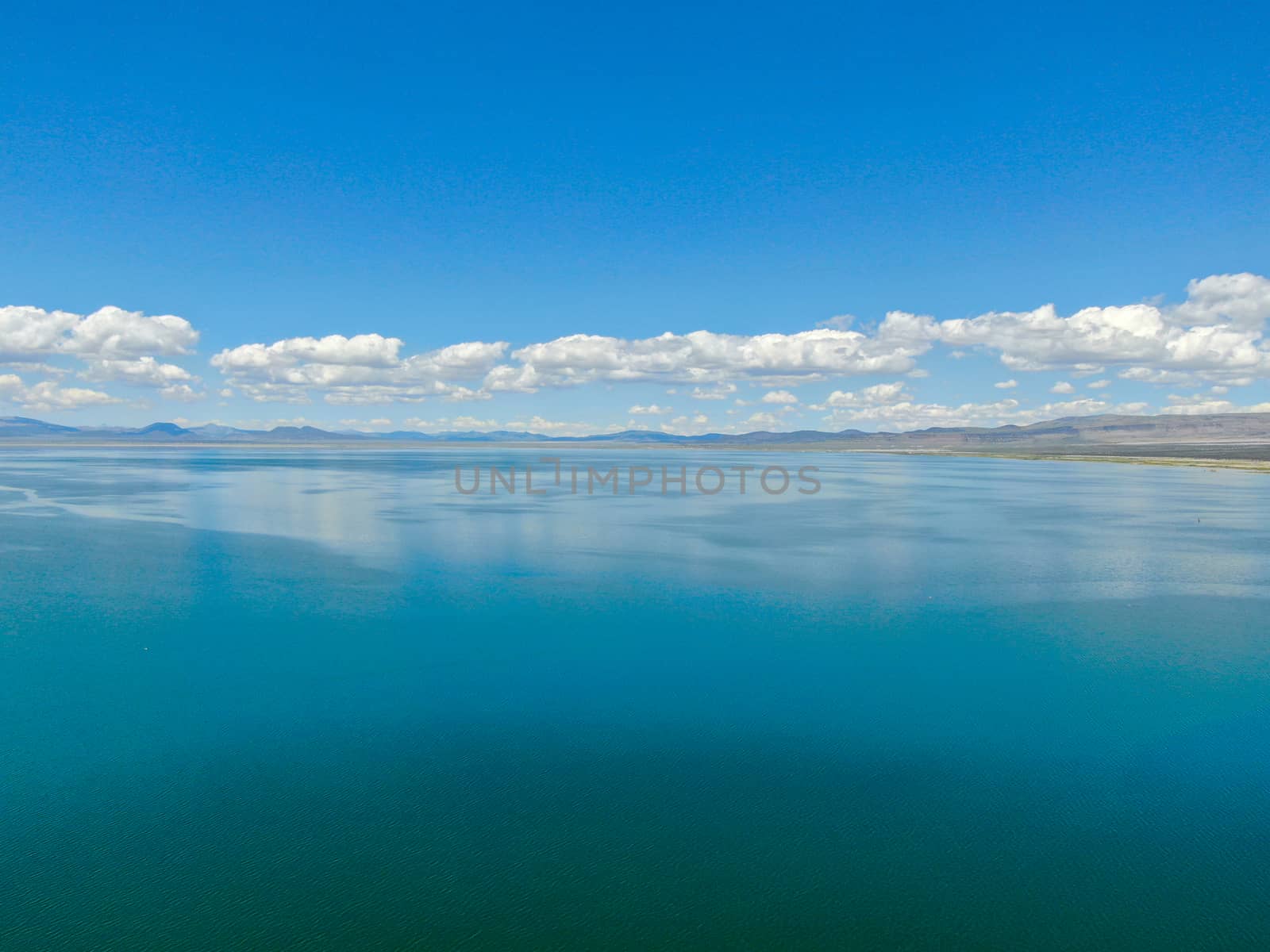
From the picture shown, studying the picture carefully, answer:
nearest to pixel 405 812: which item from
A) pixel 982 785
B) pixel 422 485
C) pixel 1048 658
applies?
pixel 982 785

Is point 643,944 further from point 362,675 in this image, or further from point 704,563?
point 704,563

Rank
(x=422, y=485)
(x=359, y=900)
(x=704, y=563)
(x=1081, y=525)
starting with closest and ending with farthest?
(x=359, y=900), (x=704, y=563), (x=1081, y=525), (x=422, y=485)

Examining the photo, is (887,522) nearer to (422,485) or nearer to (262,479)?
(422,485)

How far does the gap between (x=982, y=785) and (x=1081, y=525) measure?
22705 mm

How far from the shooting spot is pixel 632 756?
8008mm

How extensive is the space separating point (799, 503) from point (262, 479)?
3443cm

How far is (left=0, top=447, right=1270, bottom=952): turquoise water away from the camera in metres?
5.64

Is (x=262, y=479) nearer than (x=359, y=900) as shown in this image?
No

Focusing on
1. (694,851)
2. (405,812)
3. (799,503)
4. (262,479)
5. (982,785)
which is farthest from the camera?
(262,479)

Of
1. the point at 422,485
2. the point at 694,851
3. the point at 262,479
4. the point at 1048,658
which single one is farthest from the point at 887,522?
the point at 262,479

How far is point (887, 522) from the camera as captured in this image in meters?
27.9

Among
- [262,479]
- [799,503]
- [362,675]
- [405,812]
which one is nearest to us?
[405,812]

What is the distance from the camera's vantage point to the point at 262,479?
5025 cm

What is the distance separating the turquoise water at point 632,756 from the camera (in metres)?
5.64
